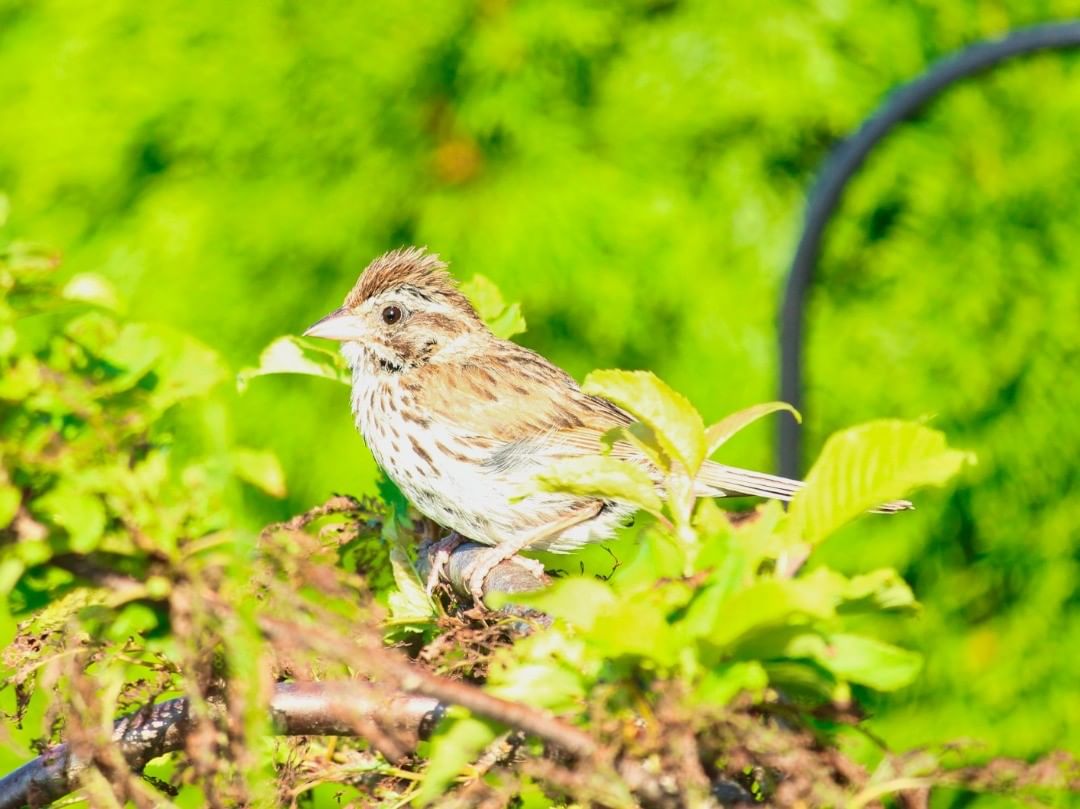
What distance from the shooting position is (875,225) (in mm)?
3350

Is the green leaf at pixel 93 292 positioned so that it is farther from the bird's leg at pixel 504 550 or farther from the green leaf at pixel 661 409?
the bird's leg at pixel 504 550

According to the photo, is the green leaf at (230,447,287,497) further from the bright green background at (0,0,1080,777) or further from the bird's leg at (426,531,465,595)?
the bright green background at (0,0,1080,777)

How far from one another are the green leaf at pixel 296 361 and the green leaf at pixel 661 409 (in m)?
0.55

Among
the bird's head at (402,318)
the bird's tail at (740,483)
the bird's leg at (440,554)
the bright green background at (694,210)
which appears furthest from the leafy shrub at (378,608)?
the bright green background at (694,210)

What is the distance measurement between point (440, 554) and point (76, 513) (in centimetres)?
109

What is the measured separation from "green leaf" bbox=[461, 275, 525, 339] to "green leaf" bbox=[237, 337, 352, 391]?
0.18 m

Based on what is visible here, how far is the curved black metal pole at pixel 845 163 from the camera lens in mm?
2416

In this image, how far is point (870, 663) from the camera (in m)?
0.83

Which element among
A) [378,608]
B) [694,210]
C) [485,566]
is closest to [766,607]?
[378,608]

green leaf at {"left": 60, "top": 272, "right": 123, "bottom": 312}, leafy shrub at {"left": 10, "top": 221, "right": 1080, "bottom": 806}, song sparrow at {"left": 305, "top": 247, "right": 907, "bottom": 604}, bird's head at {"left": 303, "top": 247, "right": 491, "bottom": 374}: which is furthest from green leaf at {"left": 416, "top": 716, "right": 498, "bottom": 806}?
bird's head at {"left": 303, "top": 247, "right": 491, "bottom": 374}

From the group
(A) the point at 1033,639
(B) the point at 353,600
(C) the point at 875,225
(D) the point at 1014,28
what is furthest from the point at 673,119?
(B) the point at 353,600

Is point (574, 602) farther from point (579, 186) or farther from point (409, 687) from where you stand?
point (579, 186)

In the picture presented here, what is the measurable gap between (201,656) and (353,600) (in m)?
0.10

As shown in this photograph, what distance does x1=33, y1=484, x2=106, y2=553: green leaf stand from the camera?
2.58ft
